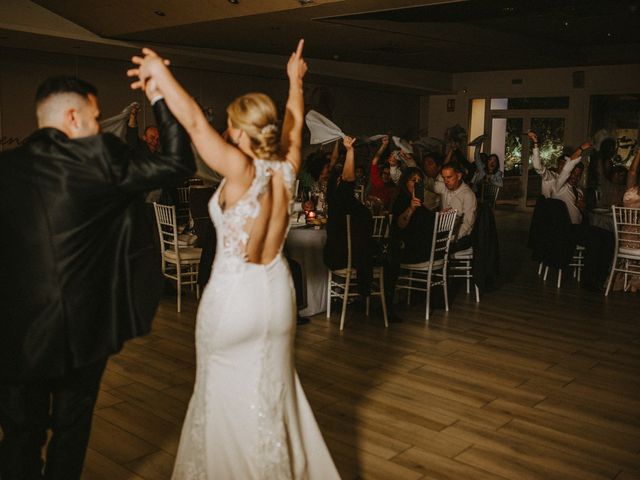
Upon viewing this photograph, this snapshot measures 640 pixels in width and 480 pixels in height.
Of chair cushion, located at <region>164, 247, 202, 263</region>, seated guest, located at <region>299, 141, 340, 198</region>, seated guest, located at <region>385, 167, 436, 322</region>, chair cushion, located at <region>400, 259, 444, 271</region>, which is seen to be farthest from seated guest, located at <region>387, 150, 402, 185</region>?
chair cushion, located at <region>164, 247, 202, 263</region>

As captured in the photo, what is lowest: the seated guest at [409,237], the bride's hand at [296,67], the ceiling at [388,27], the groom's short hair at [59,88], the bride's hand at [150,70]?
the seated guest at [409,237]

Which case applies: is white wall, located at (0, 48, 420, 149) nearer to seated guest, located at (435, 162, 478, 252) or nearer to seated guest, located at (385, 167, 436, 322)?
seated guest, located at (435, 162, 478, 252)

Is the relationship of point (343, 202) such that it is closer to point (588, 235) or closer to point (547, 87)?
point (588, 235)

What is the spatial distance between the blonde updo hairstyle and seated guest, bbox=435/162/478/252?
4.38 m

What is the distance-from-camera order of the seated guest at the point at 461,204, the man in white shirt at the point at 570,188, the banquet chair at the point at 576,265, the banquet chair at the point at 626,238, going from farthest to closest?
1. the man in white shirt at the point at 570,188
2. the banquet chair at the point at 576,265
3. the banquet chair at the point at 626,238
4. the seated guest at the point at 461,204

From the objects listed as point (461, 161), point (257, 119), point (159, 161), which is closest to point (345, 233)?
point (257, 119)

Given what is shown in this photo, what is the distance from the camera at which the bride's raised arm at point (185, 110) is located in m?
1.86

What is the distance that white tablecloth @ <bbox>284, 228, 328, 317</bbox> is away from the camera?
532 centimetres

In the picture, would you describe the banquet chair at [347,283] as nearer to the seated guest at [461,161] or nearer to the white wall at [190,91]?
the seated guest at [461,161]

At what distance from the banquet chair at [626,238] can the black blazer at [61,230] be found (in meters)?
5.61

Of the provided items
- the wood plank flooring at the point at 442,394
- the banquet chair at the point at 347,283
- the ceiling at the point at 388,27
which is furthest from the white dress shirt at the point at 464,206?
the ceiling at the point at 388,27

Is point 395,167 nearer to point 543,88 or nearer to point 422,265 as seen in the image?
point 422,265

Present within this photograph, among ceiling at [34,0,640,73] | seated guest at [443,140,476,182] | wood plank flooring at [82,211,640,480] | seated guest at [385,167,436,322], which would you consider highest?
ceiling at [34,0,640,73]

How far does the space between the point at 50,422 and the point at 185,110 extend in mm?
1148
